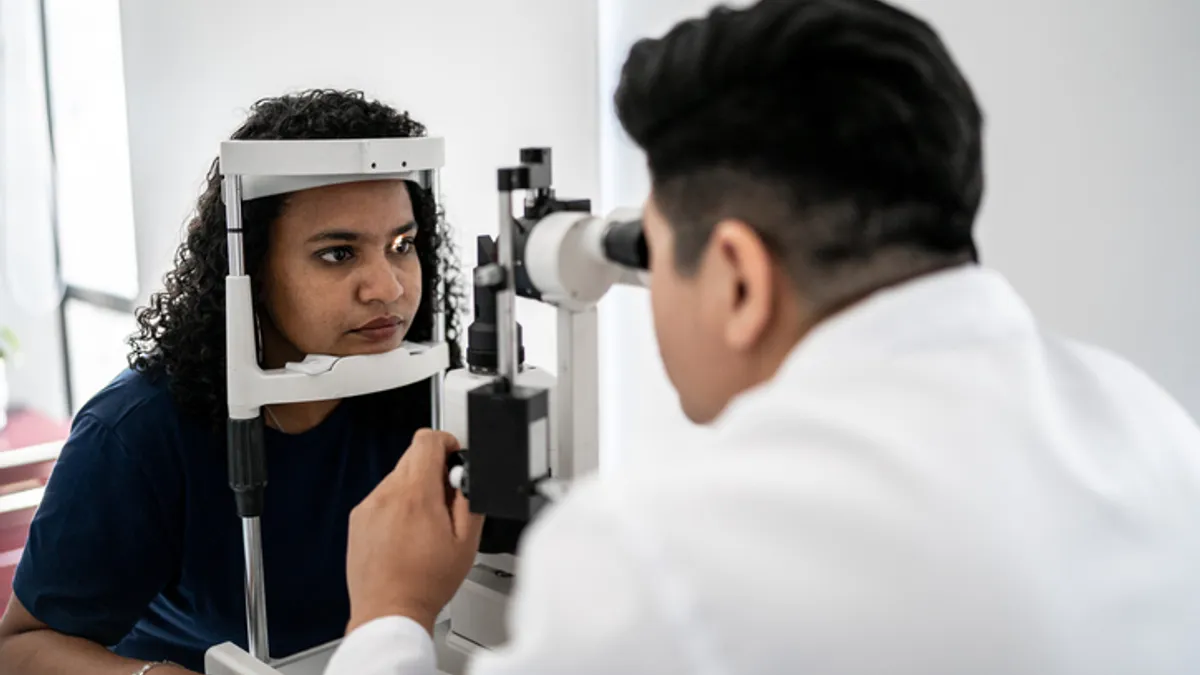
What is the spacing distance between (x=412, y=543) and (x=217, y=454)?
565mm

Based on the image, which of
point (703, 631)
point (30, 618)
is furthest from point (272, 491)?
point (703, 631)

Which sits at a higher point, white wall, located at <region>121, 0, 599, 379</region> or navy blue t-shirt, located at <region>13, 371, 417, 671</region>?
white wall, located at <region>121, 0, 599, 379</region>

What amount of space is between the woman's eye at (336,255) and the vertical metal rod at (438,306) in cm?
14

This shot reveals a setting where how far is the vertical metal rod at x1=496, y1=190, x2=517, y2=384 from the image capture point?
0.90m

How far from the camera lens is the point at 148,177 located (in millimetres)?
2816

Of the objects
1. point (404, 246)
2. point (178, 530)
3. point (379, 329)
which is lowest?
point (178, 530)

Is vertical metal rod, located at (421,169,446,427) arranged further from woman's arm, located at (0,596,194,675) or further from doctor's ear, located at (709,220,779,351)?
doctor's ear, located at (709,220,779,351)

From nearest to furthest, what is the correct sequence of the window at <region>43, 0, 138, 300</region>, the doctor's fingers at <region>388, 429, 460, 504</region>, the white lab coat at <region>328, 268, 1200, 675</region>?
the white lab coat at <region>328, 268, 1200, 675</region>
the doctor's fingers at <region>388, 429, 460, 504</region>
the window at <region>43, 0, 138, 300</region>

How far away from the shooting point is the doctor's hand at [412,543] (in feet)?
2.82

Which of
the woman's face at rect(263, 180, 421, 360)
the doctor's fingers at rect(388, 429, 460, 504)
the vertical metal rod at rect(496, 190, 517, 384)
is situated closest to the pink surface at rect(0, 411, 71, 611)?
the woman's face at rect(263, 180, 421, 360)

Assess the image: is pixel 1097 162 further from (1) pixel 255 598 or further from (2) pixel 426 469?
(1) pixel 255 598

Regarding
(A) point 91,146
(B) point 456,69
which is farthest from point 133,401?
(A) point 91,146

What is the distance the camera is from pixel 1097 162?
1528 millimetres

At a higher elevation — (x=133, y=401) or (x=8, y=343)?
(x=133, y=401)
